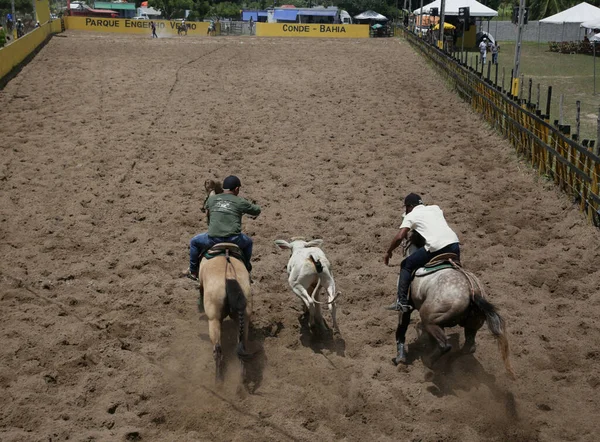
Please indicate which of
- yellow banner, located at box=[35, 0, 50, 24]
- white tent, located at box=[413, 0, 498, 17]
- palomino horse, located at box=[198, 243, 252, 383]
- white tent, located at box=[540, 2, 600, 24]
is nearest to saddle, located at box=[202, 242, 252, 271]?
palomino horse, located at box=[198, 243, 252, 383]

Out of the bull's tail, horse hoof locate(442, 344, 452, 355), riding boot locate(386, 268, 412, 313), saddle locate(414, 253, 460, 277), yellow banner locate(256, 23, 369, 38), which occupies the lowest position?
horse hoof locate(442, 344, 452, 355)

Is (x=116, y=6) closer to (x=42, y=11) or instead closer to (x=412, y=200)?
(x=42, y=11)

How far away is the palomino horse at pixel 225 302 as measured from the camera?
7.52 meters

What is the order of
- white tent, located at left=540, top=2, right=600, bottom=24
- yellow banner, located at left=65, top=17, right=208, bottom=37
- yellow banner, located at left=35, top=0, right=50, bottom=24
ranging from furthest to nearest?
yellow banner, located at left=65, top=17, right=208, bottom=37
white tent, located at left=540, top=2, right=600, bottom=24
yellow banner, located at left=35, top=0, right=50, bottom=24

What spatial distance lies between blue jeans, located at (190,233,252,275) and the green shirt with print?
0.20 ft

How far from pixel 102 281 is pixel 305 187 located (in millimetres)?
5429

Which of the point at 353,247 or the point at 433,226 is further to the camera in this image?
the point at 353,247

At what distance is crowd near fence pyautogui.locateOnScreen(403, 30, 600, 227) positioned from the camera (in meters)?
12.0

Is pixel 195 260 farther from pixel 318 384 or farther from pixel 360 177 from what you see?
pixel 360 177

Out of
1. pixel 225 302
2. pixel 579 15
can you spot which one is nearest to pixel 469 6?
pixel 579 15

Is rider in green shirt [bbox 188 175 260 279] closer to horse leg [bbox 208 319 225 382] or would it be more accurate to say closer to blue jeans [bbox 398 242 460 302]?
horse leg [bbox 208 319 225 382]

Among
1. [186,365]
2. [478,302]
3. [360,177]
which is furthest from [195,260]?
[360,177]

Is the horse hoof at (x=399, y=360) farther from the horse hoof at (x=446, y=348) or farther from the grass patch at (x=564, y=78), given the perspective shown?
the grass patch at (x=564, y=78)

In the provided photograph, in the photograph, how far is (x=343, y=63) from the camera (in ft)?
93.7
